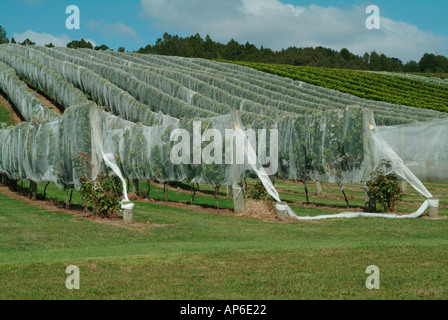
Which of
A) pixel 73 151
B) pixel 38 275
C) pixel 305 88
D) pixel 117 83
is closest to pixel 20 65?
pixel 117 83

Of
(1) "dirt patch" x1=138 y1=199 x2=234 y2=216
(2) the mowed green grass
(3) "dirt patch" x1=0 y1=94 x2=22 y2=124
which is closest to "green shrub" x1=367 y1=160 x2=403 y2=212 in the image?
(2) the mowed green grass

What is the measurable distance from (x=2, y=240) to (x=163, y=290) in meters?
5.31

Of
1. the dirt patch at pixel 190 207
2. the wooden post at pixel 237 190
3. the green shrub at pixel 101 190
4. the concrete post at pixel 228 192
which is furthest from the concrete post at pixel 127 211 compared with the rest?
the concrete post at pixel 228 192

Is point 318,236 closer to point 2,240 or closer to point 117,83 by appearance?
point 2,240

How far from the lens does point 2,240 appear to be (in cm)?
953

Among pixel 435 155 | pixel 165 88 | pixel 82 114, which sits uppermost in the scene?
pixel 165 88

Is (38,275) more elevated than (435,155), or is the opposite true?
(435,155)

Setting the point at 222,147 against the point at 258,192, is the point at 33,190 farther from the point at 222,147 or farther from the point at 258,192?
the point at 258,192

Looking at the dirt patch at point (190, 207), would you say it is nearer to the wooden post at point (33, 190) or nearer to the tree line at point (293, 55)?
the wooden post at point (33, 190)

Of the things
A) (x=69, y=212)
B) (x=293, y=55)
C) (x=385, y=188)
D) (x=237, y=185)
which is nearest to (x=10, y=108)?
(x=69, y=212)

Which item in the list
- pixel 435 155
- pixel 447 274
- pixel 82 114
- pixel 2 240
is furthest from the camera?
pixel 435 155

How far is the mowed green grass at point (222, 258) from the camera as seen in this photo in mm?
5641

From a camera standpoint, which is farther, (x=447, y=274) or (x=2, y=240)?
(x=2, y=240)
